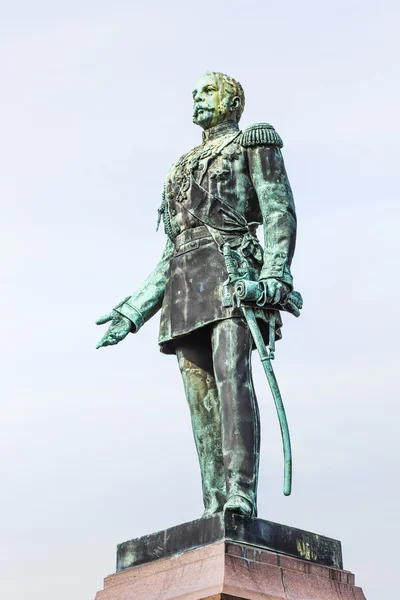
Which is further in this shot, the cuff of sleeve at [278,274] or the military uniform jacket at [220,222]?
the military uniform jacket at [220,222]

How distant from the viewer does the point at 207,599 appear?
10.4 m

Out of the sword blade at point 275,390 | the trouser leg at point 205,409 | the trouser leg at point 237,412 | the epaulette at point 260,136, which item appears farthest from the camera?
the epaulette at point 260,136

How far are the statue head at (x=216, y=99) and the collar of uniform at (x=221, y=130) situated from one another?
4 cm

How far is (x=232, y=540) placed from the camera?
10.7m

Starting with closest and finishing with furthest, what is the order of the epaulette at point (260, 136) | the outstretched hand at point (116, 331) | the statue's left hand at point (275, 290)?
the statue's left hand at point (275, 290) < the epaulette at point (260, 136) < the outstretched hand at point (116, 331)

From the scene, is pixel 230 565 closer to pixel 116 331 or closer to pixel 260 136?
pixel 116 331

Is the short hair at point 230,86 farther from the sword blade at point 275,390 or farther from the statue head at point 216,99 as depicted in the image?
the sword blade at point 275,390

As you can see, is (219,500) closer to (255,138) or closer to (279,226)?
(279,226)

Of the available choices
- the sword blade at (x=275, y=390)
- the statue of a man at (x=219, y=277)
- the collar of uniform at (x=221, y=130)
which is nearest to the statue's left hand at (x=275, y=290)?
the statue of a man at (x=219, y=277)

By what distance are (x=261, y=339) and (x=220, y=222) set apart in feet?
3.91

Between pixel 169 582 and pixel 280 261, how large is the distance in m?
2.72

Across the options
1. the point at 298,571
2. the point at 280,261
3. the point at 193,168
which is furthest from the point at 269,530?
the point at 193,168

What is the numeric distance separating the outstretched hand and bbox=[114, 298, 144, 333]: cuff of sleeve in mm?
35

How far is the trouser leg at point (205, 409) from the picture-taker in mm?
11680
